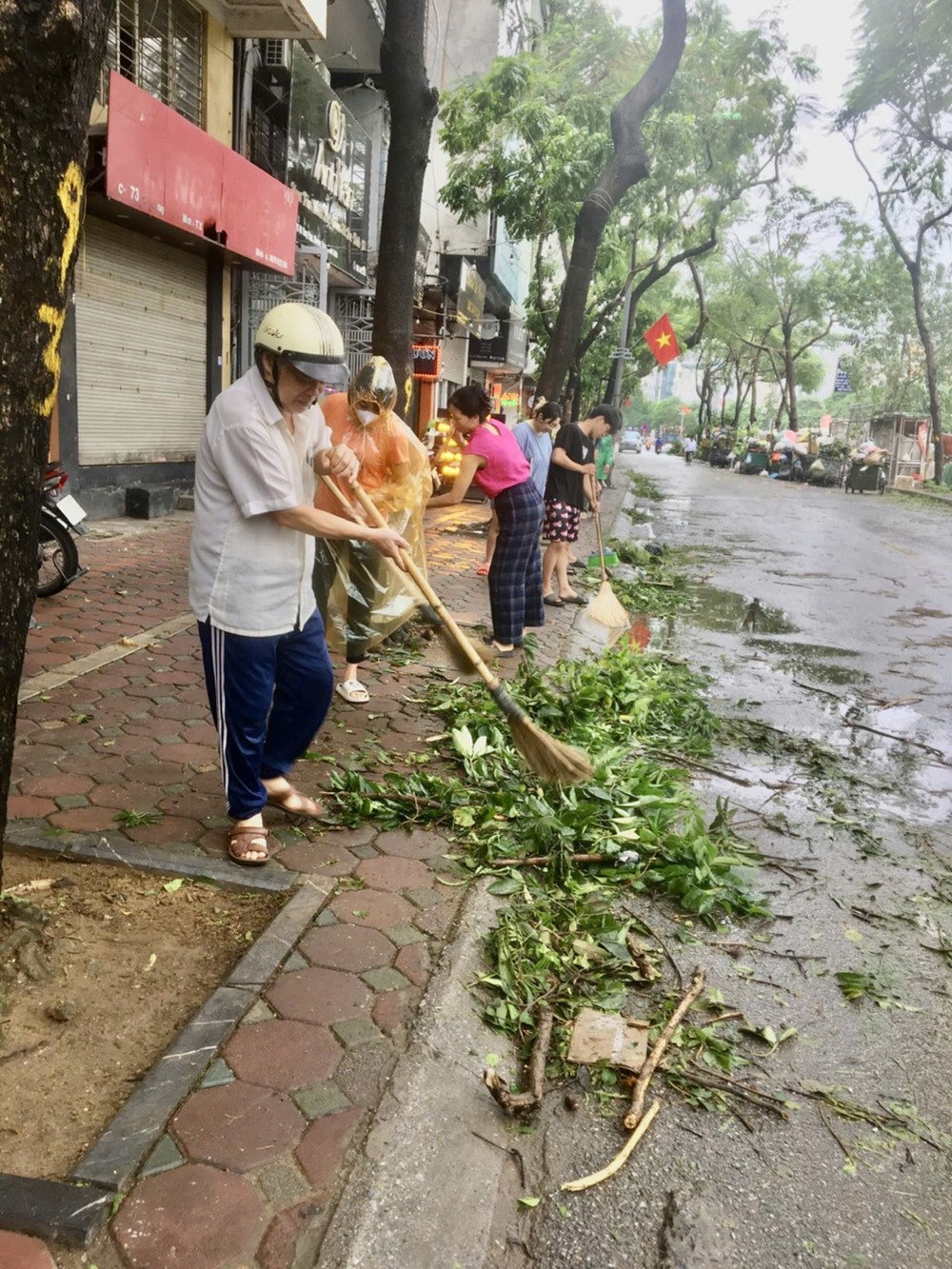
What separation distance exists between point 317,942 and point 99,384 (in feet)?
32.0

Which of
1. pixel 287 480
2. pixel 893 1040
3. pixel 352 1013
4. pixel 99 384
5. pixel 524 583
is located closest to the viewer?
pixel 352 1013

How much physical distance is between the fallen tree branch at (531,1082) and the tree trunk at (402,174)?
4505 mm

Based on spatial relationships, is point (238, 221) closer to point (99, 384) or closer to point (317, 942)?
point (99, 384)

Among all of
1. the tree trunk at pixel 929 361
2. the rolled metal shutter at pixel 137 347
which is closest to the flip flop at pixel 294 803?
the rolled metal shutter at pixel 137 347

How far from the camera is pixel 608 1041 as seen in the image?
2.51m

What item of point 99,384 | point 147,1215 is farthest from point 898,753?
point 99,384

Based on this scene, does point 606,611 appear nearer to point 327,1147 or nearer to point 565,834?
point 565,834

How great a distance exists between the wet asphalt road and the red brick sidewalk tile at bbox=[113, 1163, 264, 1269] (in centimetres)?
51

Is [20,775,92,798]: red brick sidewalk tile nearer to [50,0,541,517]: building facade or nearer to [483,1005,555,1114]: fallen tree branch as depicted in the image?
[483,1005,555,1114]: fallen tree branch

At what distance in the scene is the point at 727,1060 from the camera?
8.27ft

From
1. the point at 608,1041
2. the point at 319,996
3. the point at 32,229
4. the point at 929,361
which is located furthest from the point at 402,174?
the point at 929,361

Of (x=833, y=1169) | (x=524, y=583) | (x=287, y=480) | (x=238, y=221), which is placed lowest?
(x=833, y=1169)

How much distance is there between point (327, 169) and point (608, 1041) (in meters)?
16.5

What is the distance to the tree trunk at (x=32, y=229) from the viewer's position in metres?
1.85
